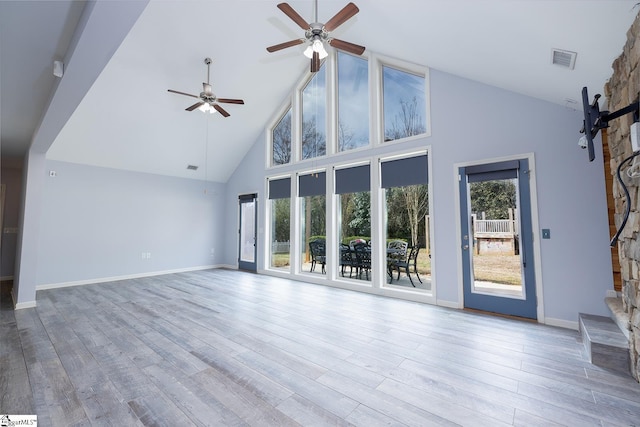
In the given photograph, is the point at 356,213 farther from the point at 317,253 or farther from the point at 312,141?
the point at 312,141

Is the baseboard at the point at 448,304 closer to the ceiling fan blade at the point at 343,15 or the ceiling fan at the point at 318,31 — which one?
the ceiling fan at the point at 318,31

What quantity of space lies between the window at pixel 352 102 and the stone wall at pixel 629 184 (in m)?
3.48

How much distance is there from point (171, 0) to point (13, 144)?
4370 mm

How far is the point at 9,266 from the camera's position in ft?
21.9

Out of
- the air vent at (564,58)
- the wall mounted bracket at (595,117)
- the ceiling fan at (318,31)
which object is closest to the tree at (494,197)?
the air vent at (564,58)

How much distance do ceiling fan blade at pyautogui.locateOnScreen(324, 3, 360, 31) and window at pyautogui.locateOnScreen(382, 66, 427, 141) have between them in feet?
7.56

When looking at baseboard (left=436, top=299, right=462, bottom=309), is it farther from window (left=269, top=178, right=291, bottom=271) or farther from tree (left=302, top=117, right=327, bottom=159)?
tree (left=302, top=117, right=327, bottom=159)

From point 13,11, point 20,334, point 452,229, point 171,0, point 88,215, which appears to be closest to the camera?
point 13,11

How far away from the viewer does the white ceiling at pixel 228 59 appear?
2.43 meters

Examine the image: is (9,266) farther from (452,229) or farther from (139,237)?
(452,229)

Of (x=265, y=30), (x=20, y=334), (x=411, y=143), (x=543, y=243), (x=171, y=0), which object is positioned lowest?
(x=20, y=334)

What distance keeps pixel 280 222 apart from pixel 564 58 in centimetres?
585

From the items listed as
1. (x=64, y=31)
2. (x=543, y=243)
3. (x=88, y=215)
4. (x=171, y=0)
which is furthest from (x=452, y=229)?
(x=88, y=215)

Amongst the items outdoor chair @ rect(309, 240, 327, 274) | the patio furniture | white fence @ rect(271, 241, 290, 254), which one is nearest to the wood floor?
the patio furniture
